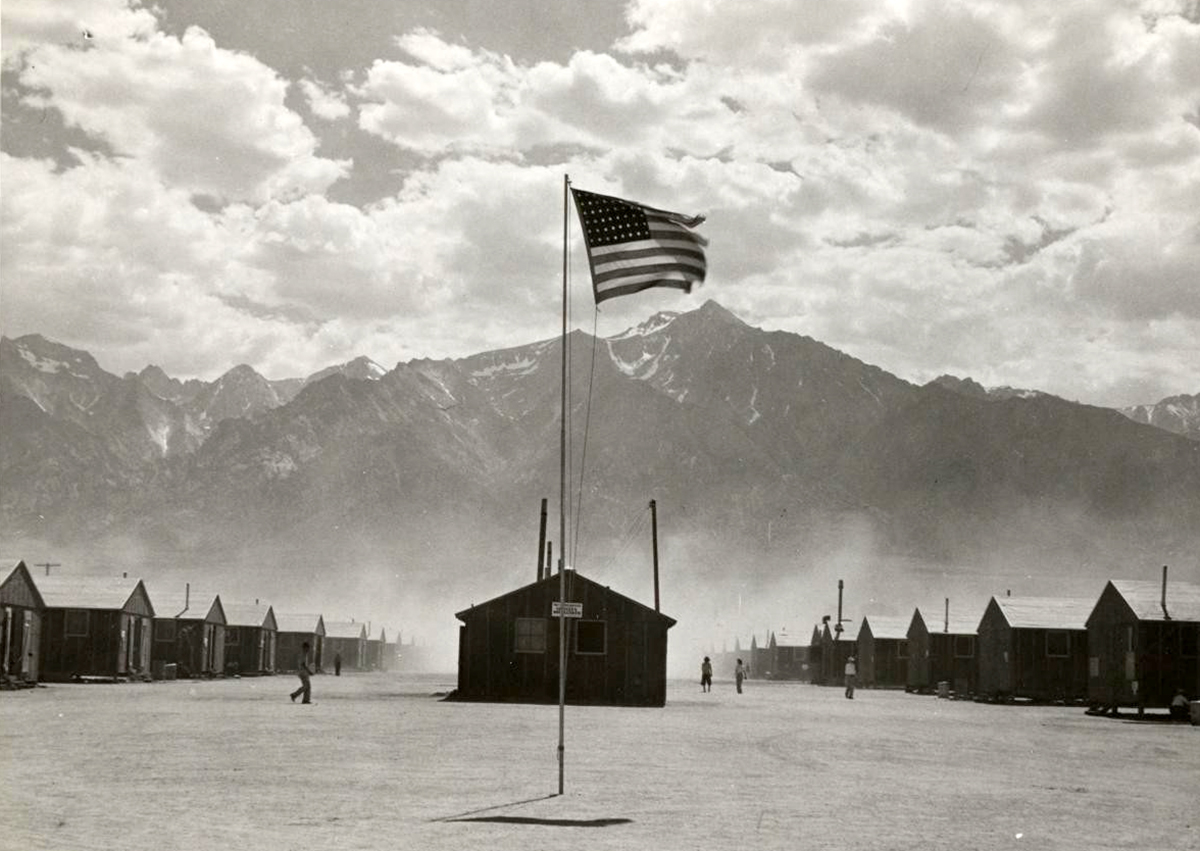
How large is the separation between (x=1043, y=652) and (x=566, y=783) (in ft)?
174

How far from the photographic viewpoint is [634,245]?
2277 cm

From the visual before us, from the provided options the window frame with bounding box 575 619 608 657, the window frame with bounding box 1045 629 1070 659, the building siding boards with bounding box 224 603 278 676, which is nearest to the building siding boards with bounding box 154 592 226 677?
the building siding boards with bounding box 224 603 278 676

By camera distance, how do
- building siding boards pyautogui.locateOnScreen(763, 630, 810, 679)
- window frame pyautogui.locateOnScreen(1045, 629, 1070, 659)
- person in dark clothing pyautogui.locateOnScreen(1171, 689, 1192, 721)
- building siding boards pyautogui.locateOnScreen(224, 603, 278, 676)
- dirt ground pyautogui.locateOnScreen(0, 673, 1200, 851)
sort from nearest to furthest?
dirt ground pyautogui.locateOnScreen(0, 673, 1200, 851) → person in dark clothing pyautogui.locateOnScreen(1171, 689, 1192, 721) → window frame pyautogui.locateOnScreen(1045, 629, 1070, 659) → building siding boards pyautogui.locateOnScreen(224, 603, 278, 676) → building siding boards pyautogui.locateOnScreen(763, 630, 810, 679)

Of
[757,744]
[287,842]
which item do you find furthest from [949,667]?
[287,842]

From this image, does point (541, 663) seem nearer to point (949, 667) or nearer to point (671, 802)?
point (671, 802)

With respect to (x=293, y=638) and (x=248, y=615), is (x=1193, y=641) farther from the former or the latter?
(x=293, y=638)

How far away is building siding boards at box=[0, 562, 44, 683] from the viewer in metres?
58.7

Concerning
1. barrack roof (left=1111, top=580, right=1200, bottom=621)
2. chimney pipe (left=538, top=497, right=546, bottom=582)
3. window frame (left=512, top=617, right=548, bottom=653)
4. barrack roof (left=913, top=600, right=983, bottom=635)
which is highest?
chimney pipe (left=538, top=497, right=546, bottom=582)

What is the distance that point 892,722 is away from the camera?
4656 cm

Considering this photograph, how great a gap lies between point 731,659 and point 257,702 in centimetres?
12602

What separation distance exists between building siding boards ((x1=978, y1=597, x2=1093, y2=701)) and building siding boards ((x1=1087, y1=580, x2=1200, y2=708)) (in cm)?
820

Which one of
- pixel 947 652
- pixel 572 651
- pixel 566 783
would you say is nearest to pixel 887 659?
pixel 947 652

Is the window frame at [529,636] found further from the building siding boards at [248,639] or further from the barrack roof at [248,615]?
the barrack roof at [248,615]

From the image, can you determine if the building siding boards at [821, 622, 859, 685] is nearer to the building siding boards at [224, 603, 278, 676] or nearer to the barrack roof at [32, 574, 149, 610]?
the building siding boards at [224, 603, 278, 676]
